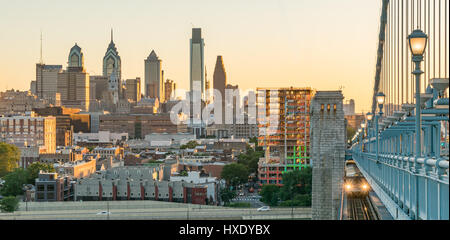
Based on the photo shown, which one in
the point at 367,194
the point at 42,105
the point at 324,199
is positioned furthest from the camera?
the point at 42,105

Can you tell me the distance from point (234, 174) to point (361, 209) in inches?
1656

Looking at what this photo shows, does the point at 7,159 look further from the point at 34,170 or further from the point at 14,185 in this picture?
the point at 14,185

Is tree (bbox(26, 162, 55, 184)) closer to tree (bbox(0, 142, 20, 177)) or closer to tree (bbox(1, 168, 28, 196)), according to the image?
tree (bbox(1, 168, 28, 196))

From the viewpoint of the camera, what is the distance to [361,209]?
861 inches

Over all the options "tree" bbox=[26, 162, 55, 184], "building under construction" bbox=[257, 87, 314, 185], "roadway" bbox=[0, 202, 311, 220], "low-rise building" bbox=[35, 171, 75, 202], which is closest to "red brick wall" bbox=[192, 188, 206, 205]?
"roadway" bbox=[0, 202, 311, 220]

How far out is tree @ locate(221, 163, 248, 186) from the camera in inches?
2495

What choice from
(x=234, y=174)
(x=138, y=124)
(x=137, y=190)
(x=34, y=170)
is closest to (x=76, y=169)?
(x=34, y=170)

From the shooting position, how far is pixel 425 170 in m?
6.14

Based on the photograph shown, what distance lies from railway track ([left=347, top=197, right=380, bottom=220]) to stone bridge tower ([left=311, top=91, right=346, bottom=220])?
1.06 m

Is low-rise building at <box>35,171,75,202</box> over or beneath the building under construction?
beneath
